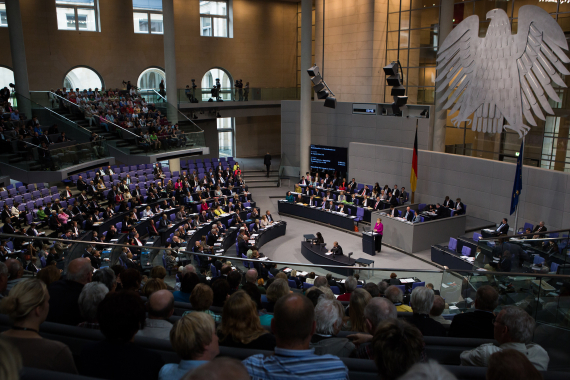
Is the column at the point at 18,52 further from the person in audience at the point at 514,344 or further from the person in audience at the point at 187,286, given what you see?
the person in audience at the point at 514,344

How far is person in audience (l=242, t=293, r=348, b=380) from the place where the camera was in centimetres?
206

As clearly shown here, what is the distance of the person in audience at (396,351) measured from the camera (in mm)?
2096

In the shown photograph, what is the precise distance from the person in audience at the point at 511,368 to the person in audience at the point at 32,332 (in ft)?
6.36

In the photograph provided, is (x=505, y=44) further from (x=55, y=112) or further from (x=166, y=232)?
(x=55, y=112)

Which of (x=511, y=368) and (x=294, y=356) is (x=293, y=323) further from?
(x=511, y=368)

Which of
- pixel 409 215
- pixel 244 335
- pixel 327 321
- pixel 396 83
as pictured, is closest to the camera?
pixel 244 335

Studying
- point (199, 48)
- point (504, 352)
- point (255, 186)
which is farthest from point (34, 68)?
point (504, 352)

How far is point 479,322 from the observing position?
3891 mm

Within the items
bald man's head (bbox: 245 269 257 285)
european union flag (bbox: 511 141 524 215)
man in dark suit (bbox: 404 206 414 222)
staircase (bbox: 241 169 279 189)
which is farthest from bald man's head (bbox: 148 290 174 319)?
staircase (bbox: 241 169 279 189)

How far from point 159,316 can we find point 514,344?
239 centimetres

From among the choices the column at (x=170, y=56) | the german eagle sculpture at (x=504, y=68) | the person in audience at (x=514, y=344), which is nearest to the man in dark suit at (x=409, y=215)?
the german eagle sculpture at (x=504, y=68)

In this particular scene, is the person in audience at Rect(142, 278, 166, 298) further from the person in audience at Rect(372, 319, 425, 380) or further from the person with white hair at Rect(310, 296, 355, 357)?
the person in audience at Rect(372, 319, 425, 380)

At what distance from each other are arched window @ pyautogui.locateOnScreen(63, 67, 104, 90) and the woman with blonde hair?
24915mm

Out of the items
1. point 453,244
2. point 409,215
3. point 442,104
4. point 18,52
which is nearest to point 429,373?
point 453,244
